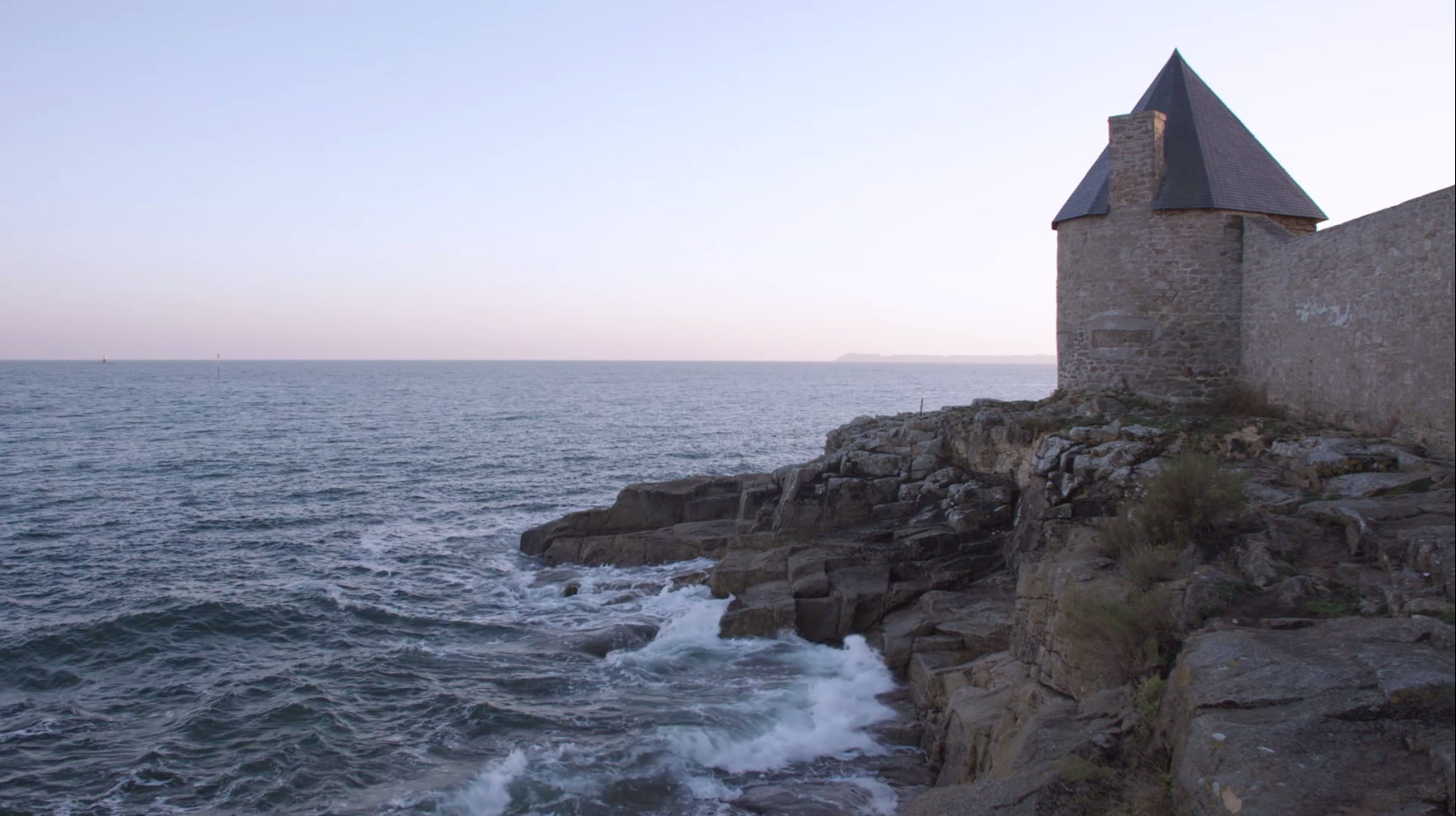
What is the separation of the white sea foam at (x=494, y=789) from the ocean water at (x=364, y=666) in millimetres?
42

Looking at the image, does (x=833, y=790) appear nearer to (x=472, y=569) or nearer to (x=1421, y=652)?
(x=1421, y=652)

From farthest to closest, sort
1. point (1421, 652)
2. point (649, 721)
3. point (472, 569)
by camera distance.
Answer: point (472, 569) < point (649, 721) < point (1421, 652)

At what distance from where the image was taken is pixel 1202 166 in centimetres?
1962

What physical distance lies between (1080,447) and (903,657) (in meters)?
5.26

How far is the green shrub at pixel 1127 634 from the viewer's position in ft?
32.1

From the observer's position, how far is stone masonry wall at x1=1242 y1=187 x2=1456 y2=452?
12121mm

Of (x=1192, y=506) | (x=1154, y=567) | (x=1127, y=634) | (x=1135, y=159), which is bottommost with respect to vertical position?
(x=1127, y=634)

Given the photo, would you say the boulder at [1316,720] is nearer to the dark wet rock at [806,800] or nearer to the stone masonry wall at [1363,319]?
the stone masonry wall at [1363,319]

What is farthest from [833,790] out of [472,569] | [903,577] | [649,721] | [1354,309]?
[472,569]

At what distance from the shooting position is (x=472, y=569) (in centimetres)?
2642

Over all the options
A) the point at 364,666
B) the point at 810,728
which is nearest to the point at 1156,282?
the point at 810,728

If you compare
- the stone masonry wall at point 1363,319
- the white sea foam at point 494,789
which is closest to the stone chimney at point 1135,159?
the stone masonry wall at point 1363,319

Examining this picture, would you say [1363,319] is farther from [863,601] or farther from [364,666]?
[364,666]

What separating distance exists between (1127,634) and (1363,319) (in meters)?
8.05
